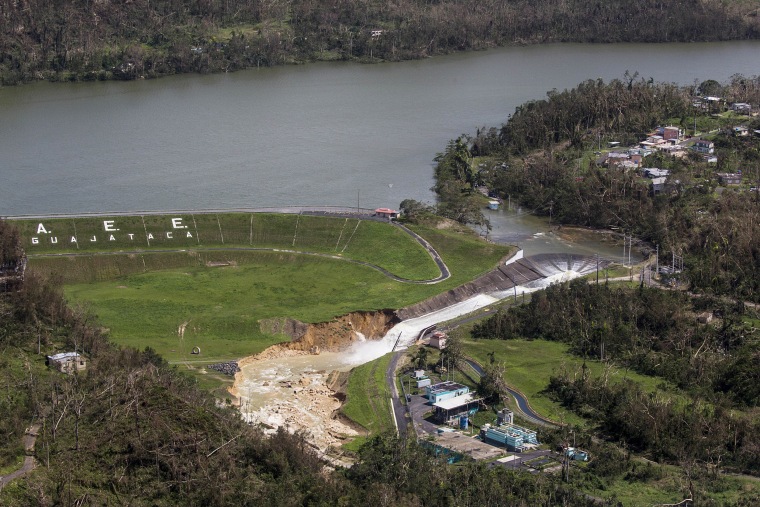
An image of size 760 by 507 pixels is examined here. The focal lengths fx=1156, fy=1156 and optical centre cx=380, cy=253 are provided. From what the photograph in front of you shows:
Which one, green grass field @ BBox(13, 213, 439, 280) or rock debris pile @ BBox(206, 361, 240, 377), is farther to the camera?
green grass field @ BBox(13, 213, 439, 280)

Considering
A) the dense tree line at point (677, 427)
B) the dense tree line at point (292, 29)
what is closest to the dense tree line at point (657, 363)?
the dense tree line at point (677, 427)

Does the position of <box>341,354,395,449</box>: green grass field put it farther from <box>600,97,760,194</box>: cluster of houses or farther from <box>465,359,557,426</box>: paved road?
<box>600,97,760,194</box>: cluster of houses

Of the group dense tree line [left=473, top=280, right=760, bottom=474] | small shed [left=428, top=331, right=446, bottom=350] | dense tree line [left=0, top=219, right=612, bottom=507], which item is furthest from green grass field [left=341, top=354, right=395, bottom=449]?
dense tree line [left=473, top=280, right=760, bottom=474]

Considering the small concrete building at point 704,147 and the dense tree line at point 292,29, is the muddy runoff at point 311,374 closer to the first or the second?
the small concrete building at point 704,147

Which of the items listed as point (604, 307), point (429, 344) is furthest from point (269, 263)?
point (604, 307)

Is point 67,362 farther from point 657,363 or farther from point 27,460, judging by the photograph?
point 657,363
